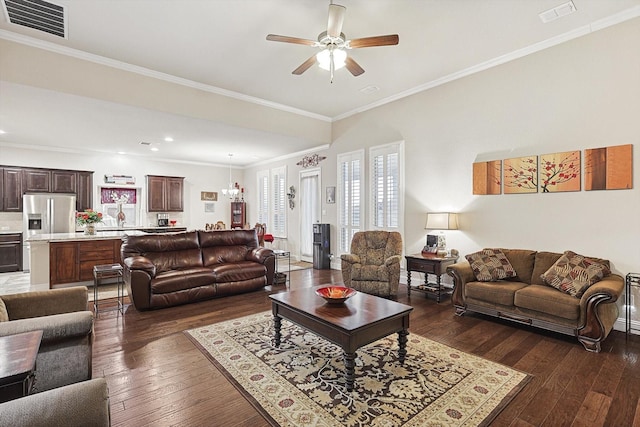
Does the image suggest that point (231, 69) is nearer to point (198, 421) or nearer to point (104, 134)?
point (104, 134)

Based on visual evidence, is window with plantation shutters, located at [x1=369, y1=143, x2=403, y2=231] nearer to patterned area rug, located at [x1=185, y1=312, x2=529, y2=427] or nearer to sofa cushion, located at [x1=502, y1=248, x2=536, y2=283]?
sofa cushion, located at [x1=502, y1=248, x2=536, y2=283]

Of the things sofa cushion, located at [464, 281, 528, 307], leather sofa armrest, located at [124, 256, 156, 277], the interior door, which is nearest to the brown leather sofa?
leather sofa armrest, located at [124, 256, 156, 277]

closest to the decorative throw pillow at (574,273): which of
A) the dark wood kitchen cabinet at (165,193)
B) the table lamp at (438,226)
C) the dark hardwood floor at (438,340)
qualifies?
the dark hardwood floor at (438,340)

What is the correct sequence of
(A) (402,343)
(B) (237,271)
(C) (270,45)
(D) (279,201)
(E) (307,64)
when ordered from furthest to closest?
1. (D) (279,201)
2. (B) (237,271)
3. (C) (270,45)
4. (E) (307,64)
5. (A) (402,343)

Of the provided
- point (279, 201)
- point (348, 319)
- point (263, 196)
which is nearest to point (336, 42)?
point (348, 319)

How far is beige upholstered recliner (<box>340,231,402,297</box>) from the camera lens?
462 cm

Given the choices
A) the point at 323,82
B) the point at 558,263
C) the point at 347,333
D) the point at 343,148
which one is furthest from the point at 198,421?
the point at 343,148

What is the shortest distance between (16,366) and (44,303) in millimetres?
1592

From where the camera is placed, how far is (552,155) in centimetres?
386

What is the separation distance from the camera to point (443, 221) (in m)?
4.63

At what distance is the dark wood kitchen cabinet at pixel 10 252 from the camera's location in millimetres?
6875

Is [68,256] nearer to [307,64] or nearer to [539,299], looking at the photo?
[307,64]

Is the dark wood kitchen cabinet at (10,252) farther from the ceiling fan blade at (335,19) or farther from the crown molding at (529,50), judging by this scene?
the crown molding at (529,50)

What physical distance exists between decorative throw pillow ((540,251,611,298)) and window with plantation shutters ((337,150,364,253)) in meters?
3.48
